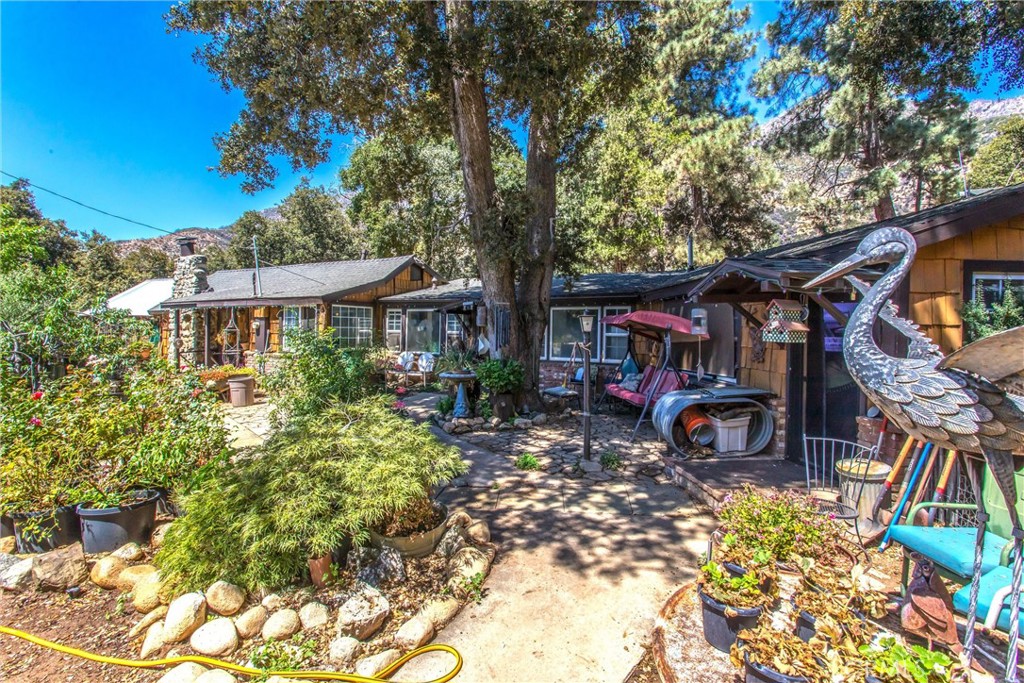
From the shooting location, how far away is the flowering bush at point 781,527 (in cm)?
239

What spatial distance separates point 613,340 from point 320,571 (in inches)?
370

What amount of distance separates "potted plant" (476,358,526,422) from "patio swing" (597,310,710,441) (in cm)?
190

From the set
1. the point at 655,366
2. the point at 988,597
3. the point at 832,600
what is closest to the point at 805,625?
the point at 832,600

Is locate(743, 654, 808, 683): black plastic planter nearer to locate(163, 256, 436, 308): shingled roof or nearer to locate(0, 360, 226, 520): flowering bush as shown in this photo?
locate(0, 360, 226, 520): flowering bush

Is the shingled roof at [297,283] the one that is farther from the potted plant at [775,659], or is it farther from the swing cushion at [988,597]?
the swing cushion at [988,597]

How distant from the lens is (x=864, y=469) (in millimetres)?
3539

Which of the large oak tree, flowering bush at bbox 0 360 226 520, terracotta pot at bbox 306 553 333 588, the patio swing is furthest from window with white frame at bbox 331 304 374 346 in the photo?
terracotta pot at bbox 306 553 333 588

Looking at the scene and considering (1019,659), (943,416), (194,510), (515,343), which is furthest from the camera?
(515,343)

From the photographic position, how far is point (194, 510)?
3.01 m

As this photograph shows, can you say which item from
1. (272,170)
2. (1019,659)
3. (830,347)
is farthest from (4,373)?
(830,347)

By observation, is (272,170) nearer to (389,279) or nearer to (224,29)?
(224,29)

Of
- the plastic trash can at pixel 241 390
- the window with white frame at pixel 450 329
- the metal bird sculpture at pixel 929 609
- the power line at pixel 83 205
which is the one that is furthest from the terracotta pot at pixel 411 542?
the power line at pixel 83 205

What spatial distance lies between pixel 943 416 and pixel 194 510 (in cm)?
403

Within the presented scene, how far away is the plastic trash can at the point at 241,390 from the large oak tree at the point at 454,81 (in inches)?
160
